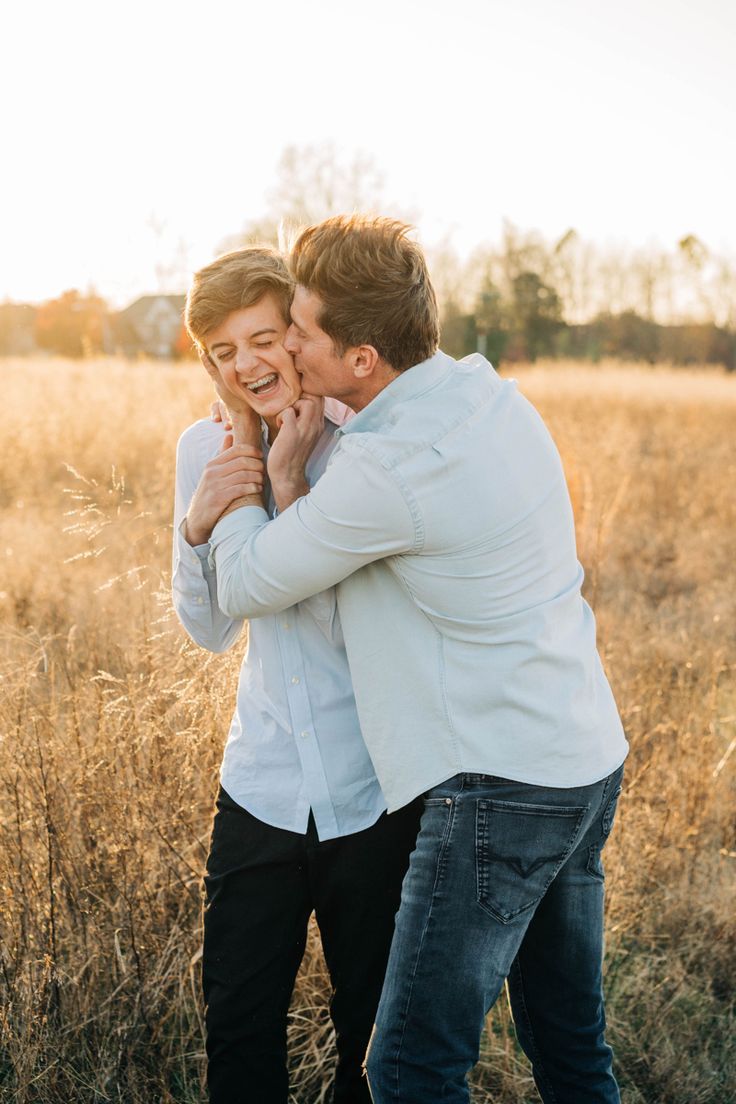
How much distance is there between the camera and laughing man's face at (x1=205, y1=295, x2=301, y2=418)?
203 centimetres

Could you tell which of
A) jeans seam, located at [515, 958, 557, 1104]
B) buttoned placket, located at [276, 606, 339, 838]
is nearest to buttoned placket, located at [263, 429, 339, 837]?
buttoned placket, located at [276, 606, 339, 838]

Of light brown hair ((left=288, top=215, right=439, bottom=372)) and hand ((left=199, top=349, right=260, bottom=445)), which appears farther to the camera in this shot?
hand ((left=199, top=349, right=260, bottom=445))

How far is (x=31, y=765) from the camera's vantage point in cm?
263

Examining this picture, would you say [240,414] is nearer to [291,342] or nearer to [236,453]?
[236,453]

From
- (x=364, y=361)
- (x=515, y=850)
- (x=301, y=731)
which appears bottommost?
(x=515, y=850)

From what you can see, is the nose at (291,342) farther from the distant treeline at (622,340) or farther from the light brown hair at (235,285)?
the distant treeline at (622,340)

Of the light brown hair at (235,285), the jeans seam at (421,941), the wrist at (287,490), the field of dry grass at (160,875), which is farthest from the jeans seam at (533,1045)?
the light brown hair at (235,285)

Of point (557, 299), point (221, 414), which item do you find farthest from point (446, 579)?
point (557, 299)

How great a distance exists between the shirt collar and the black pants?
812mm

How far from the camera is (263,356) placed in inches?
79.8

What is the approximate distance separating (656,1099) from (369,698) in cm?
169

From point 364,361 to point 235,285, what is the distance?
372mm

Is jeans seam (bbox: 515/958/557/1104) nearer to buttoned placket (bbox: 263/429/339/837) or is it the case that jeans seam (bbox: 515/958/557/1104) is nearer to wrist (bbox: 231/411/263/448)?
buttoned placket (bbox: 263/429/339/837)

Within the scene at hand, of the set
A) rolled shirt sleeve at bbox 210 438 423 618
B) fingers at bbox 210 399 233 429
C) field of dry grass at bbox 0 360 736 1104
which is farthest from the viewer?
field of dry grass at bbox 0 360 736 1104
